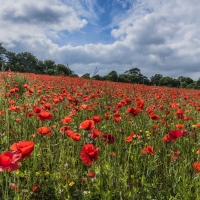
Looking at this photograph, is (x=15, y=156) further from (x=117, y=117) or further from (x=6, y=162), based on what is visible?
(x=117, y=117)

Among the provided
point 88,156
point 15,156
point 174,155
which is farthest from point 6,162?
point 174,155

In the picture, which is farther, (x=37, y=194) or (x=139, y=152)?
(x=139, y=152)

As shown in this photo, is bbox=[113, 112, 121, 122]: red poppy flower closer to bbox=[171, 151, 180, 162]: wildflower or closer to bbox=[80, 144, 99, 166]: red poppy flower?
bbox=[171, 151, 180, 162]: wildflower

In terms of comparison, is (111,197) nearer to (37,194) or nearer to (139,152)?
(37,194)

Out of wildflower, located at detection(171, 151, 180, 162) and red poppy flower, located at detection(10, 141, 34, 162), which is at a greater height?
red poppy flower, located at detection(10, 141, 34, 162)

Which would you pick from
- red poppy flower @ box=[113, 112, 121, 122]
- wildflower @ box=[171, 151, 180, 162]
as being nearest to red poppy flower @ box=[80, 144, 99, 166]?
red poppy flower @ box=[113, 112, 121, 122]

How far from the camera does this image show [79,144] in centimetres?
259

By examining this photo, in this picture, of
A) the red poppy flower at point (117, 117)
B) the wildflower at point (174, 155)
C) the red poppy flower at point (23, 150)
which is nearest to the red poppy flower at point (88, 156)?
the red poppy flower at point (23, 150)

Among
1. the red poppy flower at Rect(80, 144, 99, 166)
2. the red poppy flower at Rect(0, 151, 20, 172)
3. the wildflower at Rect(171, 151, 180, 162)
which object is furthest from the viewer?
the wildflower at Rect(171, 151, 180, 162)

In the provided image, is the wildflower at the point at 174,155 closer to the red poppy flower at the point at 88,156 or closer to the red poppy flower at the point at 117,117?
the red poppy flower at the point at 117,117

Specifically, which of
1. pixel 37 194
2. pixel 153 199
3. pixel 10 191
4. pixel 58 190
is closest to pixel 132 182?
pixel 153 199

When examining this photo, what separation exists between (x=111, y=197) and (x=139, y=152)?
106cm

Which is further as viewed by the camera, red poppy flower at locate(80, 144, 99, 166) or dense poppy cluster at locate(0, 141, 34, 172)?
red poppy flower at locate(80, 144, 99, 166)

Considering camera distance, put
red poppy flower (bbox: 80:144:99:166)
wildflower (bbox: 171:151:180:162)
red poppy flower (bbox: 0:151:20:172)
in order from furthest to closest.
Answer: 1. wildflower (bbox: 171:151:180:162)
2. red poppy flower (bbox: 80:144:99:166)
3. red poppy flower (bbox: 0:151:20:172)
